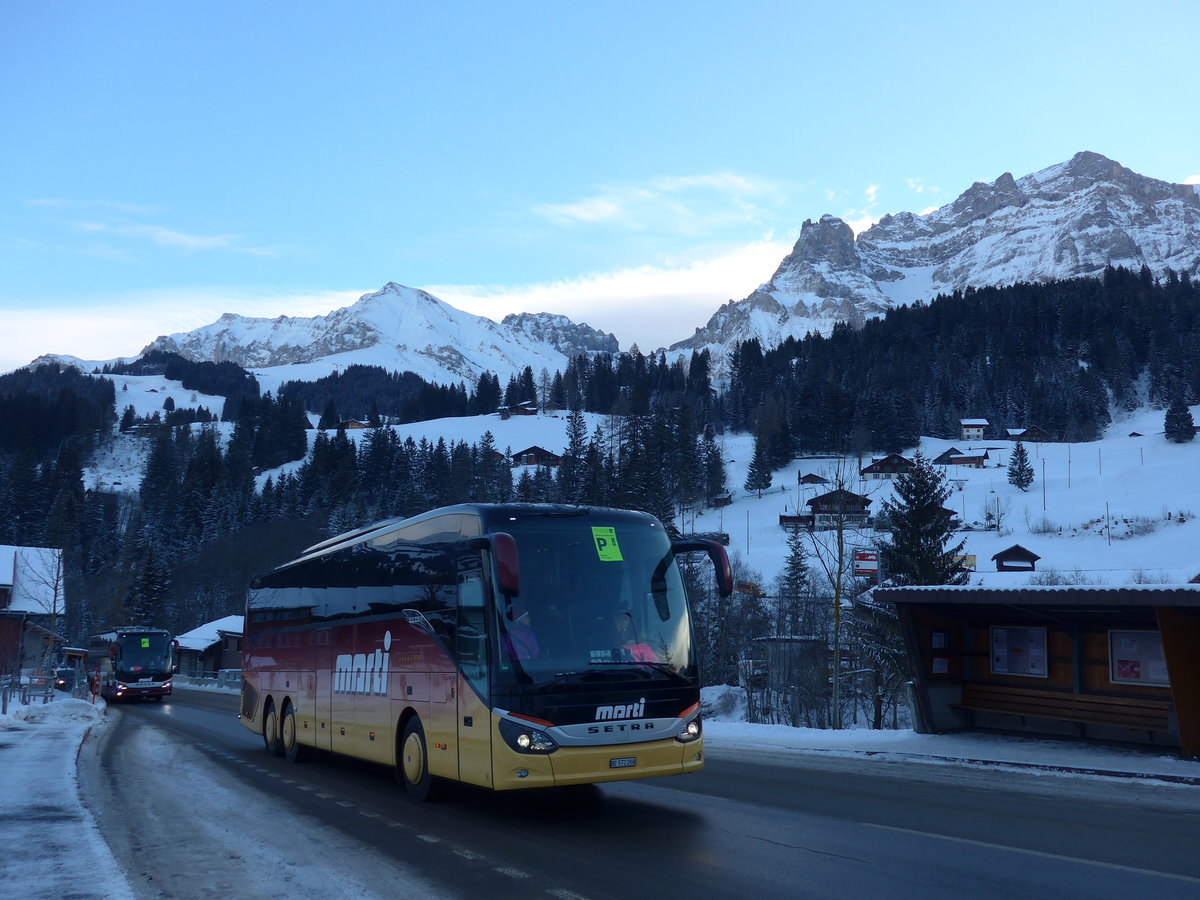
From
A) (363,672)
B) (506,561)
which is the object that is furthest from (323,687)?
(506,561)

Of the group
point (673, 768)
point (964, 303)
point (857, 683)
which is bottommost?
point (857, 683)

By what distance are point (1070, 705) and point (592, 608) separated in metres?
10.7

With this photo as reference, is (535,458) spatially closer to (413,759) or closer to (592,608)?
(413,759)

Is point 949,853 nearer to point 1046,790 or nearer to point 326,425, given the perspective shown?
point 1046,790

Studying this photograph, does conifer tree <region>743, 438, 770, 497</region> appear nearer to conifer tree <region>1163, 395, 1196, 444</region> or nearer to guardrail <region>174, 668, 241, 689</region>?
conifer tree <region>1163, 395, 1196, 444</region>

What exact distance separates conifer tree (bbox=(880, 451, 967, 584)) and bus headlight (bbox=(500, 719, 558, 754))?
2655 centimetres

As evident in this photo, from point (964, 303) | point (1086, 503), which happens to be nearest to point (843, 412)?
point (1086, 503)

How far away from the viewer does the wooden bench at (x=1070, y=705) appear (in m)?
14.8

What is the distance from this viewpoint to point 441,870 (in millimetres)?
7598

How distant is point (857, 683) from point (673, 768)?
37008 mm

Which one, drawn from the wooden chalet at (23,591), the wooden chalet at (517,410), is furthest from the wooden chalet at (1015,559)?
the wooden chalet at (517,410)

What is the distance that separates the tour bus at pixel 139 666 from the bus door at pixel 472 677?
3621cm

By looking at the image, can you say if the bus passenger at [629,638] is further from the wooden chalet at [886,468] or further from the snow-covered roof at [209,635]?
the wooden chalet at [886,468]

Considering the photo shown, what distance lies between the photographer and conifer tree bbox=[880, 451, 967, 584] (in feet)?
110
